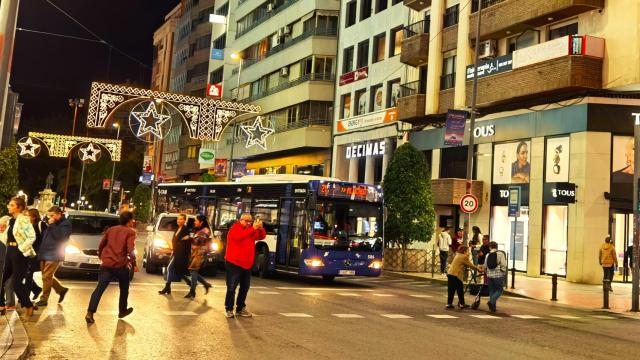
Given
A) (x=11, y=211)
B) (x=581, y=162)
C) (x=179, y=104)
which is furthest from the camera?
(x=179, y=104)

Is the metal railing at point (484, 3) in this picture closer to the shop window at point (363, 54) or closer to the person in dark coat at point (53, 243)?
the shop window at point (363, 54)

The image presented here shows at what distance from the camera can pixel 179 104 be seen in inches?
1297

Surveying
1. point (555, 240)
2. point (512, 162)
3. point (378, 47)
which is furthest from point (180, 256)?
point (378, 47)

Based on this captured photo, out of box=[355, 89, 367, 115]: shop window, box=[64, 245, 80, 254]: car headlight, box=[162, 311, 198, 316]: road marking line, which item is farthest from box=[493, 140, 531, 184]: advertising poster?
box=[162, 311, 198, 316]: road marking line

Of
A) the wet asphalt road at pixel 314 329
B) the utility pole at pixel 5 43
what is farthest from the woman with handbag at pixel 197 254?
the utility pole at pixel 5 43

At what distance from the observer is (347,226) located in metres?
20.6

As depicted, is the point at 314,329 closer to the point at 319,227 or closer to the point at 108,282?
the point at 108,282

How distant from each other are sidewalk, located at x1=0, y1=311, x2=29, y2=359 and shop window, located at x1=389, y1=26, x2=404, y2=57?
33043mm

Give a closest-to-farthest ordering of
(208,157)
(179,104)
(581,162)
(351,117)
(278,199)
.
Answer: (278,199) < (581,162) < (179,104) < (351,117) < (208,157)

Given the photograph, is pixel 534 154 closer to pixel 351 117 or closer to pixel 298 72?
pixel 351 117

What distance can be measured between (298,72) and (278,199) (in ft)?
94.5

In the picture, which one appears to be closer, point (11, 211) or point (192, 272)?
point (11, 211)

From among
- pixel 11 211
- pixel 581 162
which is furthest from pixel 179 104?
pixel 11 211

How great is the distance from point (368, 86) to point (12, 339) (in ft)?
117
